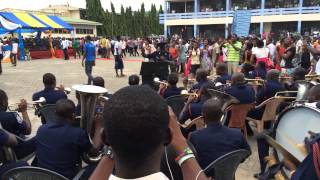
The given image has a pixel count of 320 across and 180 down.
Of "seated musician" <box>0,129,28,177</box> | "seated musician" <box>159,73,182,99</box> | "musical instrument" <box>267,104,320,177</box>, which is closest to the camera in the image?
"musical instrument" <box>267,104,320,177</box>

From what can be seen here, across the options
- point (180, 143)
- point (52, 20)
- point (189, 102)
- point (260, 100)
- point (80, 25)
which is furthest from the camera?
point (80, 25)

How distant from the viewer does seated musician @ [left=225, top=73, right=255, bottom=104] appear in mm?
5590

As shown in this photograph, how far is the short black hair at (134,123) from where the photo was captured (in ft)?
4.18

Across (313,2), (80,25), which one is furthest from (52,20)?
(313,2)

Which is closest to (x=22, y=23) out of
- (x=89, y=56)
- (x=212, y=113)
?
(x=89, y=56)

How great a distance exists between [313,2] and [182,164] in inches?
1773

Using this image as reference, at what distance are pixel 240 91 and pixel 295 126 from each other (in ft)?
7.81

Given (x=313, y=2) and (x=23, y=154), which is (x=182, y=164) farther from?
(x=313, y=2)

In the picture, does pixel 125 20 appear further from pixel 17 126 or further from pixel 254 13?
pixel 17 126

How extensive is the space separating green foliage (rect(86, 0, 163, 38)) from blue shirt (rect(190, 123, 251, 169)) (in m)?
48.4

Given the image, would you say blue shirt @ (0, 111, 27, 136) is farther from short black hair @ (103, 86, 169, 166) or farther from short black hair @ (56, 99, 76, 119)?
short black hair @ (103, 86, 169, 166)

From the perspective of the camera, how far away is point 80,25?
157 ft

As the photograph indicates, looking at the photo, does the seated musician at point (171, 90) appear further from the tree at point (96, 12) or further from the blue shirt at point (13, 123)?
the tree at point (96, 12)

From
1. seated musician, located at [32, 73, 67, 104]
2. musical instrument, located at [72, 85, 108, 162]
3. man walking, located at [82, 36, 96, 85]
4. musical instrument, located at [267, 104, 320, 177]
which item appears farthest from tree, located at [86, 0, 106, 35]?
musical instrument, located at [267, 104, 320, 177]
